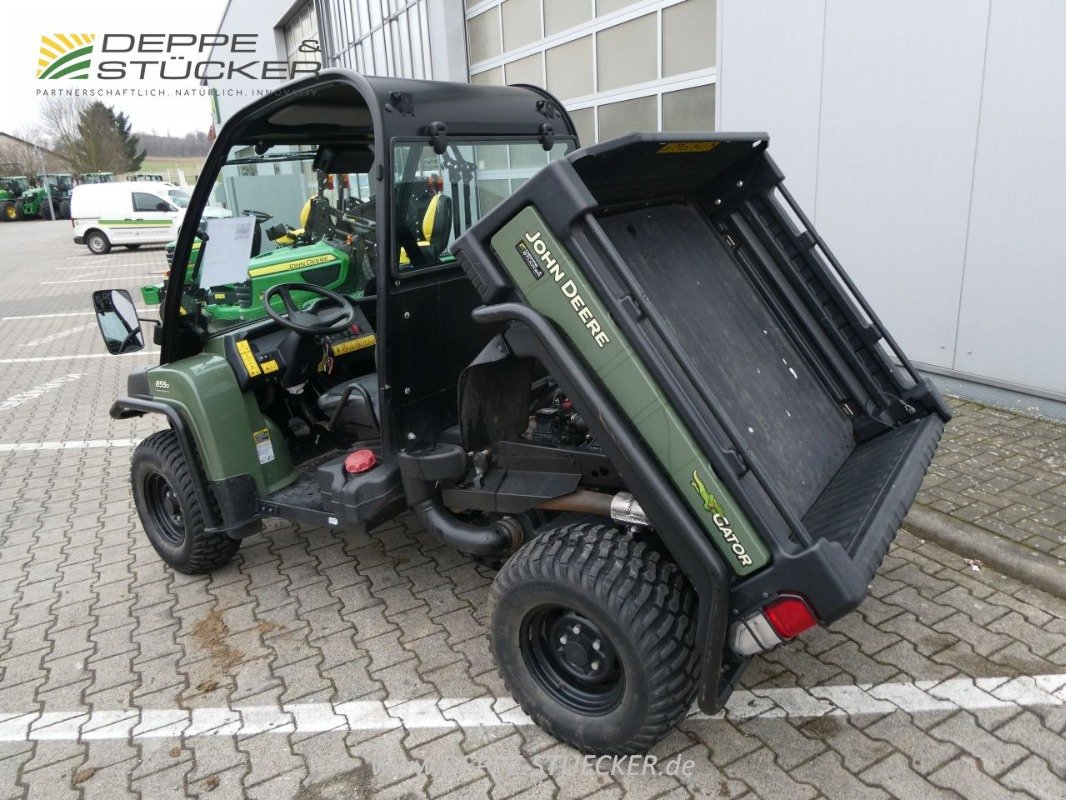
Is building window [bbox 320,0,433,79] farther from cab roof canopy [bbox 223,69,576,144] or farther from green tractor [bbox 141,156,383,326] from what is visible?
cab roof canopy [bbox 223,69,576,144]

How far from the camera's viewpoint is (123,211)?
69.4 ft

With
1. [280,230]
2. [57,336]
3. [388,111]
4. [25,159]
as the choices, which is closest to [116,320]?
[388,111]

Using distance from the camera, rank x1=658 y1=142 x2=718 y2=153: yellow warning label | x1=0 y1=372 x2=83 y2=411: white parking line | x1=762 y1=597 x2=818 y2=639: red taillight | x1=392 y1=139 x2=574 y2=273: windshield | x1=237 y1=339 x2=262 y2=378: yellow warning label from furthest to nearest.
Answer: x1=0 y1=372 x2=83 y2=411: white parking line, x1=237 y1=339 x2=262 y2=378: yellow warning label, x1=392 y1=139 x2=574 y2=273: windshield, x1=658 y1=142 x2=718 y2=153: yellow warning label, x1=762 y1=597 x2=818 y2=639: red taillight

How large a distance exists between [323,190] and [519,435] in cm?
235

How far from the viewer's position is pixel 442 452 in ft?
9.68

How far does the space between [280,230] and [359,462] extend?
326cm

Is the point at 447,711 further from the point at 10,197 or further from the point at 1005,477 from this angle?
the point at 10,197

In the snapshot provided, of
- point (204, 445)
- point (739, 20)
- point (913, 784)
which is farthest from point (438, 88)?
point (739, 20)

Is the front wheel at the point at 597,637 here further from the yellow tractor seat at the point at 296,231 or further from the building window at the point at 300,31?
the building window at the point at 300,31

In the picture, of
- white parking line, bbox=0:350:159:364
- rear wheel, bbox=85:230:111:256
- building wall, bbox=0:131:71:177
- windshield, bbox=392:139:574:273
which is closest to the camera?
windshield, bbox=392:139:574:273

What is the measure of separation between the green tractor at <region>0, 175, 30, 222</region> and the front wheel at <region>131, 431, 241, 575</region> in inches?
1636

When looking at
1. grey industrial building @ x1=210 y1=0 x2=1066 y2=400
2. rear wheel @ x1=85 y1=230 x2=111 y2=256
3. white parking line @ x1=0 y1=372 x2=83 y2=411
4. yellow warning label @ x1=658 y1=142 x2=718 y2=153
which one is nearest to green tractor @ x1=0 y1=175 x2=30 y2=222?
rear wheel @ x1=85 y1=230 x2=111 y2=256

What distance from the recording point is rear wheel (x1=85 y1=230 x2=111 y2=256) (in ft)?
70.7

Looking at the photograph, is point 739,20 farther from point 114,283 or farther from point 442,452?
point 114,283
